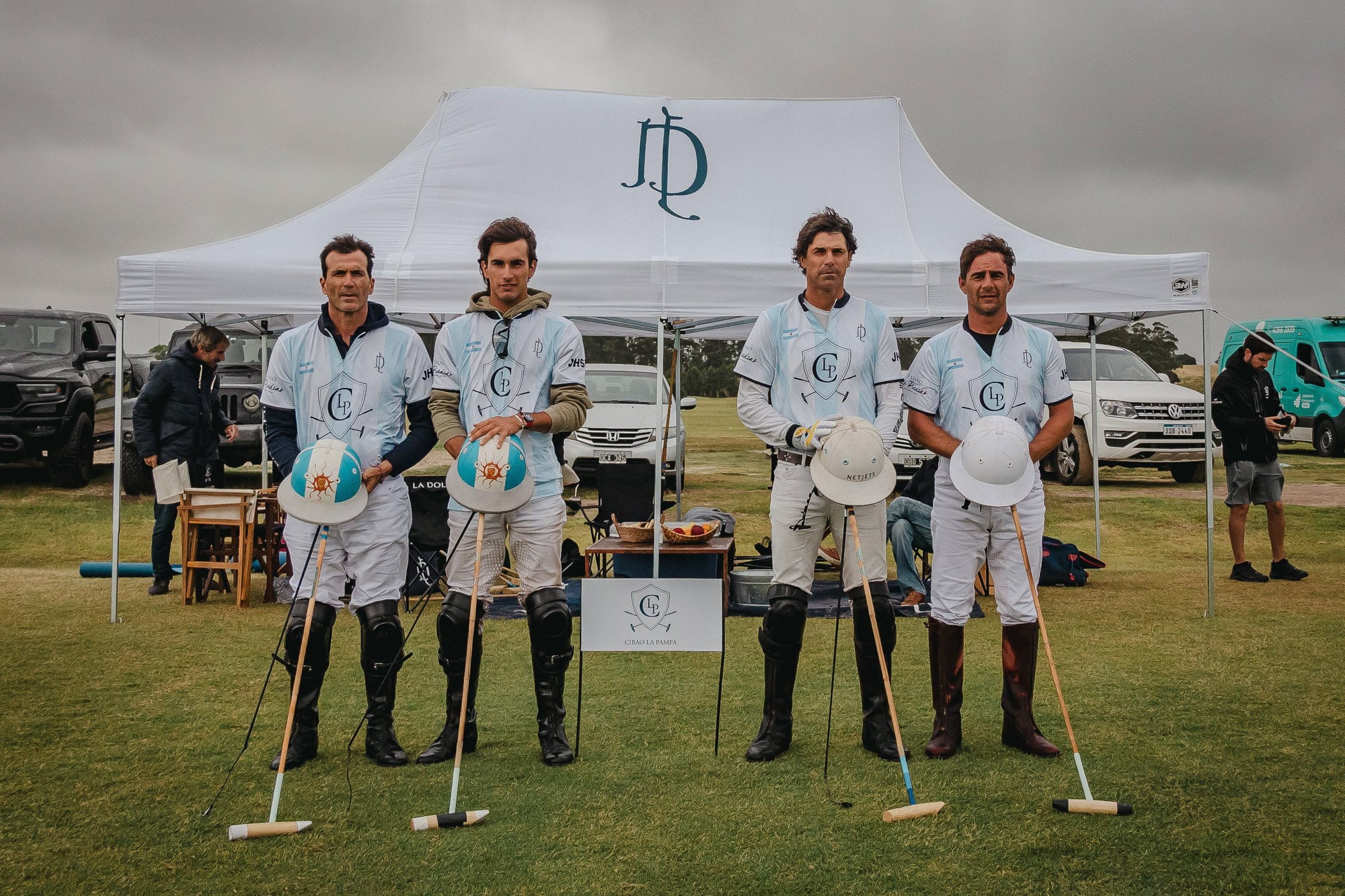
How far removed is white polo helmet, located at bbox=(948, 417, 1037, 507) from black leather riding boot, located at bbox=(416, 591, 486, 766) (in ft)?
5.79

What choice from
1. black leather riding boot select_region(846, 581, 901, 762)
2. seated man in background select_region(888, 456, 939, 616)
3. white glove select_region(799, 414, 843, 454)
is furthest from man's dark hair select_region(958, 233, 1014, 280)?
seated man in background select_region(888, 456, 939, 616)

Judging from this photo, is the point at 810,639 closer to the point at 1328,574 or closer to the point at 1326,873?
the point at 1326,873

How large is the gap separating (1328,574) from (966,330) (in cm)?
624

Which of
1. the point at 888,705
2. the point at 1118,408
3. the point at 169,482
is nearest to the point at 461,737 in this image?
the point at 888,705

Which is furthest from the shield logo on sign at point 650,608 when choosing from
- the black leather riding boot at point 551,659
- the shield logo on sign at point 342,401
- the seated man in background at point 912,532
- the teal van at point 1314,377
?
the teal van at point 1314,377

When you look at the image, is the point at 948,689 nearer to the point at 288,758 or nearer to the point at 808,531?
the point at 808,531

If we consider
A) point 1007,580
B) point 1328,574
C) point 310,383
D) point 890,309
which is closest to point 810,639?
point 890,309

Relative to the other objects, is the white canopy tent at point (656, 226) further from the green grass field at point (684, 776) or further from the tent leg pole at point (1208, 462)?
the green grass field at point (684, 776)

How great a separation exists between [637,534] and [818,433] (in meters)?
3.63

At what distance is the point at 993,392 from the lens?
13.1ft

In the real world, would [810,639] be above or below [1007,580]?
below

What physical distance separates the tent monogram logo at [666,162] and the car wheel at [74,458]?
943 centimetres

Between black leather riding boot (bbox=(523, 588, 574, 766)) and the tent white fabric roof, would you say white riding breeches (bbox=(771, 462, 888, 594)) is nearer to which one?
black leather riding boot (bbox=(523, 588, 574, 766))

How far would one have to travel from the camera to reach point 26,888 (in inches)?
113
